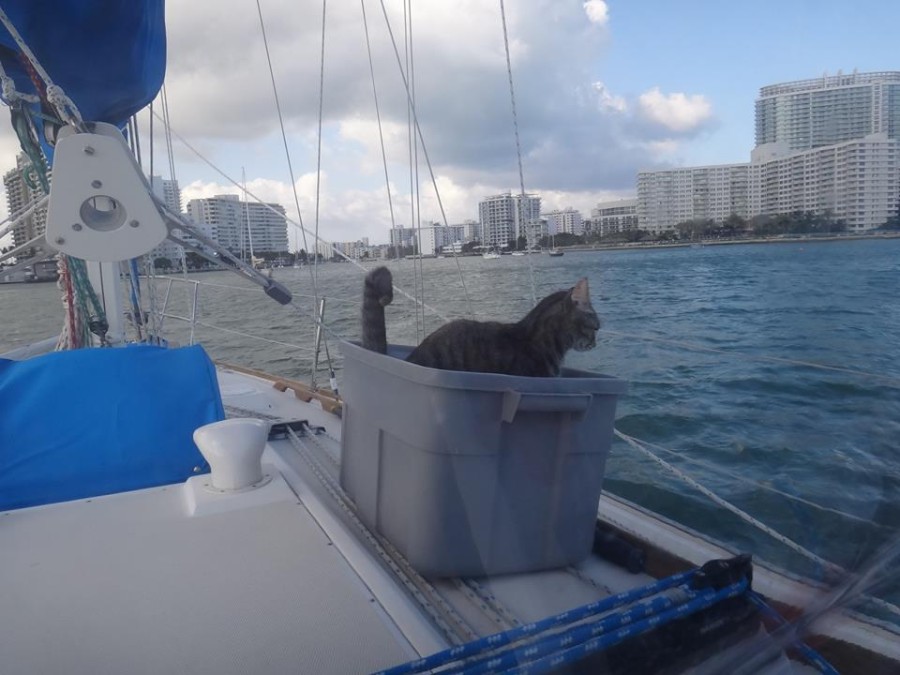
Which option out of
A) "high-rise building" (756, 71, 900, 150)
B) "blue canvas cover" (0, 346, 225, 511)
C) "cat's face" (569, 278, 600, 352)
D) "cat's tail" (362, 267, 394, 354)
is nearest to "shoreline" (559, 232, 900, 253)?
"high-rise building" (756, 71, 900, 150)

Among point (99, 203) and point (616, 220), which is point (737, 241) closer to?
point (616, 220)

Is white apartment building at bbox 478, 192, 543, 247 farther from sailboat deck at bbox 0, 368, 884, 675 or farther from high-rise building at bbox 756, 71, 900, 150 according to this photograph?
sailboat deck at bbox 0, 368, 884, 675

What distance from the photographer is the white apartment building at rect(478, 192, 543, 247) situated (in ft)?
9.35

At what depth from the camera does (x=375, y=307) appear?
1982 millimetres

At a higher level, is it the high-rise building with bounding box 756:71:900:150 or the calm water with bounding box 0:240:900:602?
the high-rise building with bounding box 756:71:900:150

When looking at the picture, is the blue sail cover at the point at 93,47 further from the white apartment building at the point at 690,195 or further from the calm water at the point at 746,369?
the white apartment building at the point at 690,195

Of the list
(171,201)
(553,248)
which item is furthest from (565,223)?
(171,201)

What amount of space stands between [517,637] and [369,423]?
759 mm

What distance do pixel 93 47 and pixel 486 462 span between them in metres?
2.13

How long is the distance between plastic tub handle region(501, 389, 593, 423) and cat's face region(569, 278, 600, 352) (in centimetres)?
46

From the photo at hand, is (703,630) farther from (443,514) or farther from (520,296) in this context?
(520,296)

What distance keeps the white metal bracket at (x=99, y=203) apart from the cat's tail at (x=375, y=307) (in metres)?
0.68

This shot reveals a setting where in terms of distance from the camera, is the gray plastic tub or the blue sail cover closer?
the gray plastic tub

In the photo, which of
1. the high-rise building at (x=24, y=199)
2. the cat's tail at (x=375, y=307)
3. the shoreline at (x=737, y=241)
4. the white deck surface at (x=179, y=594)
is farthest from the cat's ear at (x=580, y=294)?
the high-rise building at (x=24, y=199)
